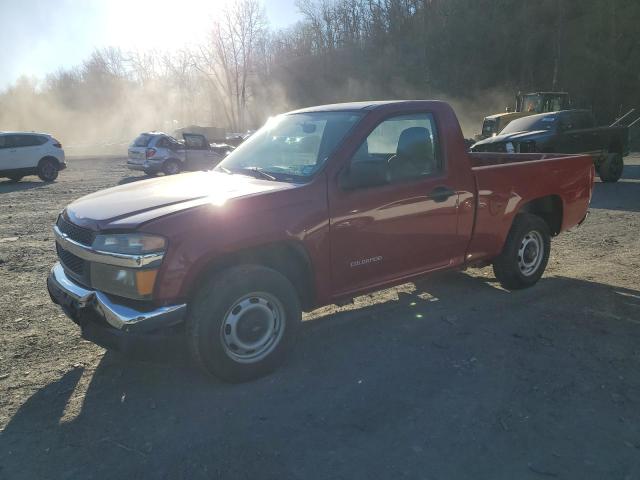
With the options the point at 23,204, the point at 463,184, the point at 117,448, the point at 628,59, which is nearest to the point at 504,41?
the point at 628,59

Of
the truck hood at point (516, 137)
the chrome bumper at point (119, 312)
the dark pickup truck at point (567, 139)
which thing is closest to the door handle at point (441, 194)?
the chrome bumper at point (119, 312)

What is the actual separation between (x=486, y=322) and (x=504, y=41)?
40664 millimetres

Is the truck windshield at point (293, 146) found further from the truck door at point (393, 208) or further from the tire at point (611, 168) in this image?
the tire at point (611, 168)

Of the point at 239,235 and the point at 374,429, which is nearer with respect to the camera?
the point at 374,429

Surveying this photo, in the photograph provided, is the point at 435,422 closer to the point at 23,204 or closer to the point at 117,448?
the point at 117,448

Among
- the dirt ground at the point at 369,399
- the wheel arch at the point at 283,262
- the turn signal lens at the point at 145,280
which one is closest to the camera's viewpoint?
the dirt ground at the point at 369,399

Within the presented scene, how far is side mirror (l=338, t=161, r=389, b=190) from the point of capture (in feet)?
12.3

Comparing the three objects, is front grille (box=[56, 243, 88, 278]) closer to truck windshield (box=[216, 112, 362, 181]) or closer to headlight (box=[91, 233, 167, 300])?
headlight (box=[91, 233, 167, 300])

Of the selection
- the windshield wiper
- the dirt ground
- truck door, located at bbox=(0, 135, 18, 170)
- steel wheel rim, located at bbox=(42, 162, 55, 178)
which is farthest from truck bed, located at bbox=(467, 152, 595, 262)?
truck door, located at bbox=(0, 135, 18, 170)

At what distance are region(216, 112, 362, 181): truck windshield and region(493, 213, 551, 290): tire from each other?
224 centimetres

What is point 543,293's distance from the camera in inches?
211

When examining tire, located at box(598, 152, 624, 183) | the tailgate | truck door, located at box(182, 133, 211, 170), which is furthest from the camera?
truck door, located at box(182, 133, 211, 170)

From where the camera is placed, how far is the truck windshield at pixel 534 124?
1366 cm

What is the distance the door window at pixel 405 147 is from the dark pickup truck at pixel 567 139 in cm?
934
